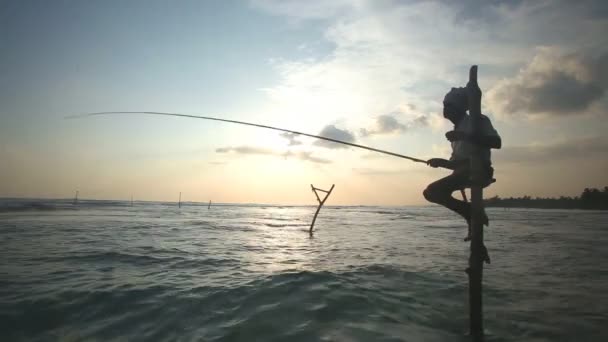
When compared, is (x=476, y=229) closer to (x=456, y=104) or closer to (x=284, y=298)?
(x=456, y=104)

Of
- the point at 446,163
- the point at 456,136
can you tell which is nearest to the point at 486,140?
the point at 456,136

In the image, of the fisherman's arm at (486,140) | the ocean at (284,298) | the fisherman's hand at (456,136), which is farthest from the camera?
the ocean at (284,298)

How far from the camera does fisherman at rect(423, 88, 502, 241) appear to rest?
475cm

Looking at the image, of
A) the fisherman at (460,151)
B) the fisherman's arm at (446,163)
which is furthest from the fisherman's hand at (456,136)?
the fisherman's arm at (446,163)

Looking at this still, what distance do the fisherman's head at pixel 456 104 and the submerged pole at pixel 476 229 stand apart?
14.9 inches

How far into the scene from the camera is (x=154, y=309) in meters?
5.95

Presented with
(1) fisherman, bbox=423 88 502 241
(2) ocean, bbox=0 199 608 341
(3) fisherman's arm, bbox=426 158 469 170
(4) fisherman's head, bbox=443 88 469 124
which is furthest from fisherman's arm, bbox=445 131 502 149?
(2) ocean, bbox=0 199 608 341

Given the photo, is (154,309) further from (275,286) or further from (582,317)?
(582,317)

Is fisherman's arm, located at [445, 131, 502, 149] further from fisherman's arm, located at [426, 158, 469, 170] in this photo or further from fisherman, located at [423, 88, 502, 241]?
fisherman's arm, located at [426, 158, 469, 170]

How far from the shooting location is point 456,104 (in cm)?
530

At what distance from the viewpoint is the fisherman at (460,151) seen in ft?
15.6

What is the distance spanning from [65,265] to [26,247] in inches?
220

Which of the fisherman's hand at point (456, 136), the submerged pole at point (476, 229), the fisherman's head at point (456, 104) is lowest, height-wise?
the submerged pole at point (476, 229)

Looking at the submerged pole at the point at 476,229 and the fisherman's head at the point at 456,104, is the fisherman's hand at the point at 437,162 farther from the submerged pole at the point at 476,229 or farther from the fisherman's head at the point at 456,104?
the fisherman's head at the point at 456,104
